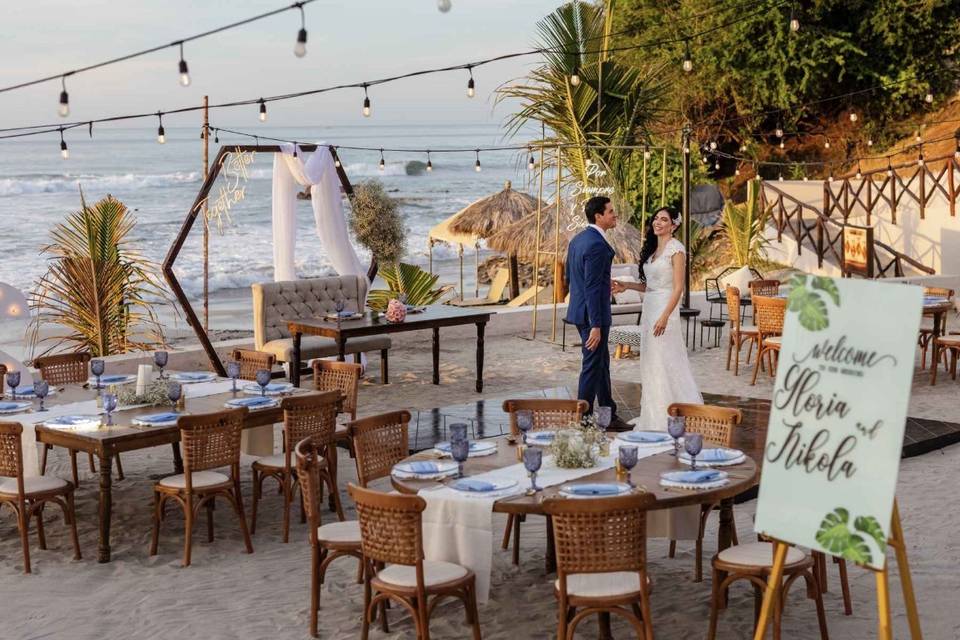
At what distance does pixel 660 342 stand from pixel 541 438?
244 cm

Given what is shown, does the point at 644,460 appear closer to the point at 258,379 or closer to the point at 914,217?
the point at 258,379

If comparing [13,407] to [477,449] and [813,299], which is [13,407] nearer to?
[477,449]

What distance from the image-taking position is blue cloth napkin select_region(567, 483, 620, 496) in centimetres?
495

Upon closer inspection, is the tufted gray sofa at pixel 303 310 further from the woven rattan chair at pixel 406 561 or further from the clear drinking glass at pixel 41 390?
the woven rattan chair at pixel 406 561

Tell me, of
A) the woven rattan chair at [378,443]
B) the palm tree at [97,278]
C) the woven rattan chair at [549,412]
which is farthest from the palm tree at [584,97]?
the woven rattan chair at [378,443]

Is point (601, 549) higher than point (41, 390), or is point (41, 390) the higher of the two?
point (41, 390)

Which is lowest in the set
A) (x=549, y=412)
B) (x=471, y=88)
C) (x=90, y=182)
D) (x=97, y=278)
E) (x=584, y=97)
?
(x=549, y=412)

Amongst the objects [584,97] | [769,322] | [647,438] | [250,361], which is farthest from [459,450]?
[584,97]

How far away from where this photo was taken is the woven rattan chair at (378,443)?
589cm

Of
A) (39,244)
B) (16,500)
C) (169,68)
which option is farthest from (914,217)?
(39,244)

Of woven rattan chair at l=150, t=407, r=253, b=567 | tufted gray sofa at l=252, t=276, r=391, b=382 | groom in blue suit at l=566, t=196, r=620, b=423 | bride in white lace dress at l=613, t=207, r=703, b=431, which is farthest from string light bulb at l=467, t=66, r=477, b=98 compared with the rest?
woven rattan chair at l=150, t=407, r=253, b=567

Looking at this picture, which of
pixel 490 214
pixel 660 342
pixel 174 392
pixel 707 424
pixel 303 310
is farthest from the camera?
pixel 490 214

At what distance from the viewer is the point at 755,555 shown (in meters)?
5.11

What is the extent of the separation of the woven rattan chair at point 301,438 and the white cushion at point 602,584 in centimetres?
220
